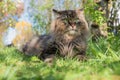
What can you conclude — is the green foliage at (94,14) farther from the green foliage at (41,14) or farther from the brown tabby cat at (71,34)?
the green foliage at (41,14)

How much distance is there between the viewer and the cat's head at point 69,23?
21.1ft

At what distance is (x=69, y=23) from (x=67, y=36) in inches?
10.7

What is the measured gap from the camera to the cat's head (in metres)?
6.43

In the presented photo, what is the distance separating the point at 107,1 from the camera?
13.3 m

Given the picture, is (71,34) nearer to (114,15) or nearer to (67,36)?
(67,36)

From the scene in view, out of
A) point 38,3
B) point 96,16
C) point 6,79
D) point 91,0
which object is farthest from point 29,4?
point 6,79

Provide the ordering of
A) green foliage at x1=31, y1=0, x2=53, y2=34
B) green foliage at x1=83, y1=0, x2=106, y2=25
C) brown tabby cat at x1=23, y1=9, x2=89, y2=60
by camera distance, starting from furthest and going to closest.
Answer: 1. green foliage at x1=31, y1=0, x2=53, y2=34
2. green foliage at x1=83, y1=0, x2=106, y2=25
3. brown tabby cat at x1=23, y1=9, x2=89, y2=60

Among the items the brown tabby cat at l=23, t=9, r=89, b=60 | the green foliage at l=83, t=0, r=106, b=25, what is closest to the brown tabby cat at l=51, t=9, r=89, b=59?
the brown tabby cat at l=23, t=9, r=89, b=60

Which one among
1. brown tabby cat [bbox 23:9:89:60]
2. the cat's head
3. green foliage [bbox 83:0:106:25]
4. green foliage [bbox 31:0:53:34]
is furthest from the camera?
green foliage [bbox 31:0:53:34]

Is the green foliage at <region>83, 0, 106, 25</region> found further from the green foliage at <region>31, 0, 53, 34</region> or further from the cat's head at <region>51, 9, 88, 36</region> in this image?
the green foliage at <region>31, 0, 53, 34</region>

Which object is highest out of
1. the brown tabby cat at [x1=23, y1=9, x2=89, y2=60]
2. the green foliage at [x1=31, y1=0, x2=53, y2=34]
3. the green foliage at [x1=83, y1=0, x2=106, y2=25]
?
the brown tabby cat at [x1=23, y1=9, x2=89, y2=60]

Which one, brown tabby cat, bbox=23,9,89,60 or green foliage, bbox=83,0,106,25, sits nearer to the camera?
brown tabby cat, bbox=23,9,89,60

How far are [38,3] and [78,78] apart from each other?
20.2 metres

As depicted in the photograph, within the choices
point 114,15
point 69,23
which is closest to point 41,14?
point 114,15
